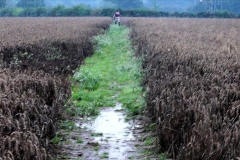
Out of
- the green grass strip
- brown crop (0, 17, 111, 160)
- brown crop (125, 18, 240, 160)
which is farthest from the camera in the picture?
the green grass strip

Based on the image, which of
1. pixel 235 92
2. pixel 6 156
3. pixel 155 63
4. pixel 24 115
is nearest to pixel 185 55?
pixel 155 63

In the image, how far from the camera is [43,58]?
10.7 m

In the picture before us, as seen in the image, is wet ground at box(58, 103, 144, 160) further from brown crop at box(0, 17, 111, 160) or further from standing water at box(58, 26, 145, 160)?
brown crop at box(0, 17, 111, 160)

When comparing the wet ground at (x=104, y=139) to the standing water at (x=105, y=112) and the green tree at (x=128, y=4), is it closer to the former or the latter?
the standing water at (x=105, y=112)

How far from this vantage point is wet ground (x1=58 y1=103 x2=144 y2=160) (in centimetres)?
575

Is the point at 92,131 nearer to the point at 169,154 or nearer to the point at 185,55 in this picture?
the point at 169,154

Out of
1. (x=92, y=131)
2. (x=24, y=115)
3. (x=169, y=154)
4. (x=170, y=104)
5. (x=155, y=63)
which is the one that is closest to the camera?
(x=24, y=115)

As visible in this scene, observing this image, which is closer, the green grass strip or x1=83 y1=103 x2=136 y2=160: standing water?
x1=83 y1=103 x2=136 y2=160: standing water

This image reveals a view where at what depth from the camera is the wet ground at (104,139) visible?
575cm

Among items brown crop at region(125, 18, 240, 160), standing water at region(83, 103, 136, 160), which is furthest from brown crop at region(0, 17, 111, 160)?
brown crop at region(125, 18, 240, 160)

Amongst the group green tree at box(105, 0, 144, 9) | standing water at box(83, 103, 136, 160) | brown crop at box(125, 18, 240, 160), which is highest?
green tree at box(105, 0, 144, 9)

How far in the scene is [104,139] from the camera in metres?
6.39

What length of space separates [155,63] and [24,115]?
535 cm

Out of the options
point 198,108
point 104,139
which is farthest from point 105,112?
point 198,108
